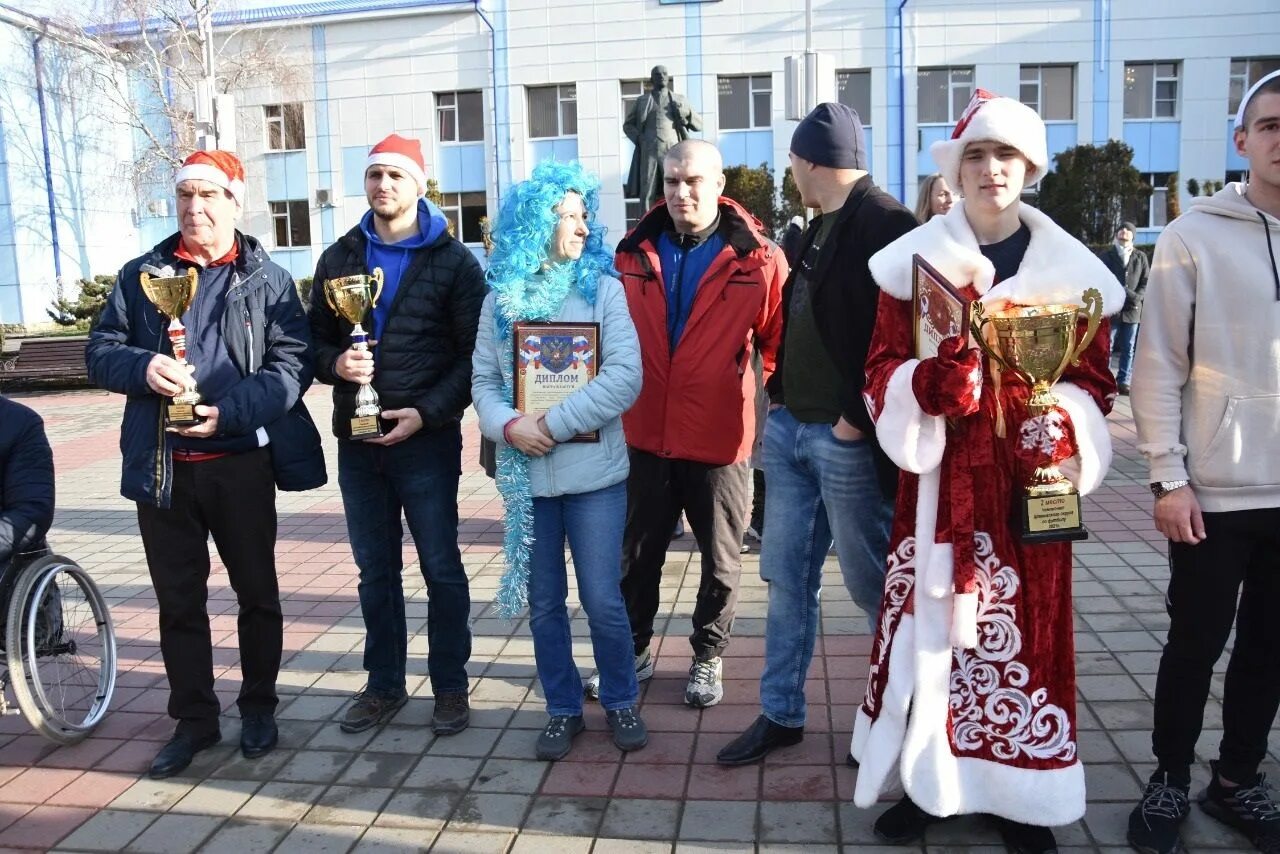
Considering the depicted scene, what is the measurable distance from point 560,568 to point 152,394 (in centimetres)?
155

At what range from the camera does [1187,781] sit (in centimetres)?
295

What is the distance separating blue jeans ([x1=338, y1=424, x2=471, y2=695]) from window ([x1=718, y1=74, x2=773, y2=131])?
25.5 metres

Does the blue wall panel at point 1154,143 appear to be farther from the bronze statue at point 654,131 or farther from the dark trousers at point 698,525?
the dark trousers at point 698,525

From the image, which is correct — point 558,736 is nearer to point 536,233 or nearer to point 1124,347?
point 536,233

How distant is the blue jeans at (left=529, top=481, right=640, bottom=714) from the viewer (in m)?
3.55

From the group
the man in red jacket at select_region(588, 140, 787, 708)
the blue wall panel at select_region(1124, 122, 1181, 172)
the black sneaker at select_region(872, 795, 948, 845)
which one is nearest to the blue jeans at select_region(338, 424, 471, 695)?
the man in red jacket at select_region(588, 140, 787, 708)

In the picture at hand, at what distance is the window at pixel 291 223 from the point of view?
30.2 meters

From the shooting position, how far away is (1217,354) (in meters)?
2.75

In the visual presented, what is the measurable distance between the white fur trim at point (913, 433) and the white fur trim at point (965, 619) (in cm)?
35

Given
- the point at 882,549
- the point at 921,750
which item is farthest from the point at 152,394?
the point at 921,750

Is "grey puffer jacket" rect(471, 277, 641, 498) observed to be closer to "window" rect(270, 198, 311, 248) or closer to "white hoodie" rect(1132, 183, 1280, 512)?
"white hoodie" rect(1132, 183, 1280, 512)

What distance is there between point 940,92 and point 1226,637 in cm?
2718

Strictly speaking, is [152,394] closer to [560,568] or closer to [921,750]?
[560,568]

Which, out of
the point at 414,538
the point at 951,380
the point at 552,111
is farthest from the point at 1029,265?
the point at 552,111
